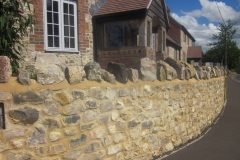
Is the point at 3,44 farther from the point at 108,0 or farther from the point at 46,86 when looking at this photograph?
the point at 108,0

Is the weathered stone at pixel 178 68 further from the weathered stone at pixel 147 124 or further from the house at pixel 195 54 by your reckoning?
the house at pixel 195 54

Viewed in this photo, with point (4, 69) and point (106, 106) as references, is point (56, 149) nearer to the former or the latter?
point (106, 106)

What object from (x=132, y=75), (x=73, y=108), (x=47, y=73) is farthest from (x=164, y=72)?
(x=47, y=73)

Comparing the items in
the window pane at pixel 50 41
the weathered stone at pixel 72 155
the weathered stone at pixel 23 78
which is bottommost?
the weathered stone at pixel 72 155

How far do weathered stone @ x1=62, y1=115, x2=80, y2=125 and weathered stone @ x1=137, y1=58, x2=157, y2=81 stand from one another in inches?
52.9

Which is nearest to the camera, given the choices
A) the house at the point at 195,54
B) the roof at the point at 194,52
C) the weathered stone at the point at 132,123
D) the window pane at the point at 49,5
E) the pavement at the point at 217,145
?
the weathered stone at the point at 132,123

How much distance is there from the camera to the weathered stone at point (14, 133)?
207 cm

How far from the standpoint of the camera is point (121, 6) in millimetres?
8500

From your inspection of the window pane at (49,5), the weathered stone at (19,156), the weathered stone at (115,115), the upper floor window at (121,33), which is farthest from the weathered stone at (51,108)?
the upper floor window at (121,33)

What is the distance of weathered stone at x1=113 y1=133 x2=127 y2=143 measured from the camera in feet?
9.96

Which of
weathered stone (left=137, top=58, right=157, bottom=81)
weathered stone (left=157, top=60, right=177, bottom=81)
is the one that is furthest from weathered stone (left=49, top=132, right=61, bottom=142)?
weathered stone (left=157, top=60, right=177, bottom=81)

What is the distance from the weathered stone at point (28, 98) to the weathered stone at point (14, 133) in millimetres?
274

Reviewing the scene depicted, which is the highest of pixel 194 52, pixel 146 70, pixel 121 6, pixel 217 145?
pixel 194 52

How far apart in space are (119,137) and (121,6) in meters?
6.50
